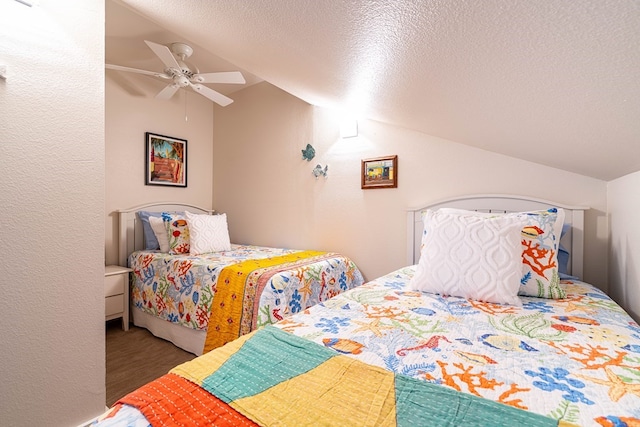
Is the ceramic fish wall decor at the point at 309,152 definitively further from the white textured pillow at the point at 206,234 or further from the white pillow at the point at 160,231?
the white pillow at the point at 160,231

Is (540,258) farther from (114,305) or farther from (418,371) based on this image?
(114,305)

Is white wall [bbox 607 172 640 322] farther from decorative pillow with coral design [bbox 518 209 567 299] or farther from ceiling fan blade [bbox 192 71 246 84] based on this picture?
ceiling fan blade [bbox 192 71 246 84]

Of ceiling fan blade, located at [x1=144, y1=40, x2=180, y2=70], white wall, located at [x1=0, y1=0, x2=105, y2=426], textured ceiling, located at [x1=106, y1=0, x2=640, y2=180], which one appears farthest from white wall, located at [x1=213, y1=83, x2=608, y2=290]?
white wall, located at [x1=0, y1=0, x2=105, y2=426]

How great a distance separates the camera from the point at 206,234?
2947 mm

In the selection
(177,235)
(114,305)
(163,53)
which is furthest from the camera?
(177,235)

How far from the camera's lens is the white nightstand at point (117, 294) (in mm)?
2582

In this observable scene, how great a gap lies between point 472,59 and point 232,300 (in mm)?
1907

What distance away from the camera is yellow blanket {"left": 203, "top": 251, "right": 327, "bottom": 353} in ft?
6.64

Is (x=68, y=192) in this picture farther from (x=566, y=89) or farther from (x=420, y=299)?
(x=566, y=89)

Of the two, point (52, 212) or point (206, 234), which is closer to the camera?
point (52, 212)

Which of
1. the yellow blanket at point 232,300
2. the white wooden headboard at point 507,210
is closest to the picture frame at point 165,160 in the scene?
the yellow blanket at point 232,300

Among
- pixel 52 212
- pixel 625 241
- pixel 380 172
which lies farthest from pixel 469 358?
pixel 380 172

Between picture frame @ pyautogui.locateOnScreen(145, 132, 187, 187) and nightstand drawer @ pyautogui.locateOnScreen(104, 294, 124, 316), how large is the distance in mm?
1261

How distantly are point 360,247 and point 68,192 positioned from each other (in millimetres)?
2144
